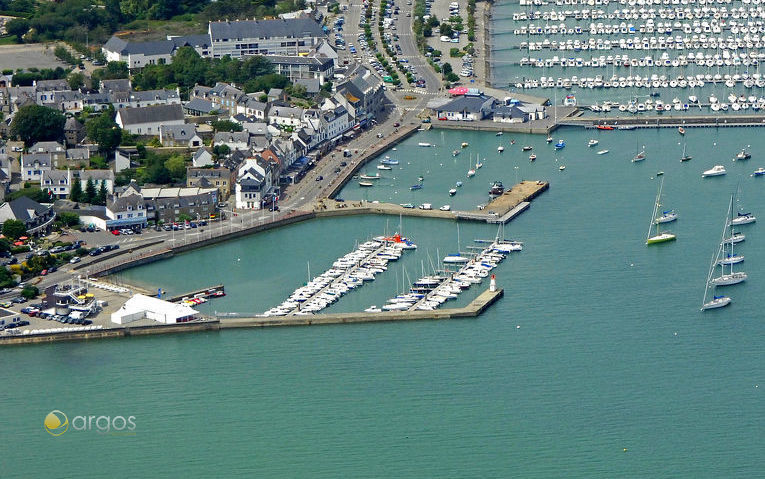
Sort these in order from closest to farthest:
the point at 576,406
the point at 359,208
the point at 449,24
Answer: the point at 576,406 → the point at 359,208 → the point at 449,24

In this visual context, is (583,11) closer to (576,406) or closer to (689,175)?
(689,175)

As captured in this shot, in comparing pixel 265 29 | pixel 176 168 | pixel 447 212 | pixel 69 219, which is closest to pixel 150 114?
pixel 176 168

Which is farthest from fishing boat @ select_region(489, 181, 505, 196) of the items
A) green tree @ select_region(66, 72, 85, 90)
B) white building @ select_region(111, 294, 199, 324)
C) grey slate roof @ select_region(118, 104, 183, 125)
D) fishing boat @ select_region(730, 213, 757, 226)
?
green tree @ select_region(66, 72, 85, 90)

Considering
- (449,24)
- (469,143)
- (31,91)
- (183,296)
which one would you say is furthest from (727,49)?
(183,296)

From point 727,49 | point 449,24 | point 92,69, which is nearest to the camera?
point 92,69

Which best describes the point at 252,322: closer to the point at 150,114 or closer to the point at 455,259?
the point at 455,259

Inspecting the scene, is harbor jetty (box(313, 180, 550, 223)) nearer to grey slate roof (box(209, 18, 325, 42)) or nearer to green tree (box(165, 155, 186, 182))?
green tree (box(165, 155, 186, 182))
